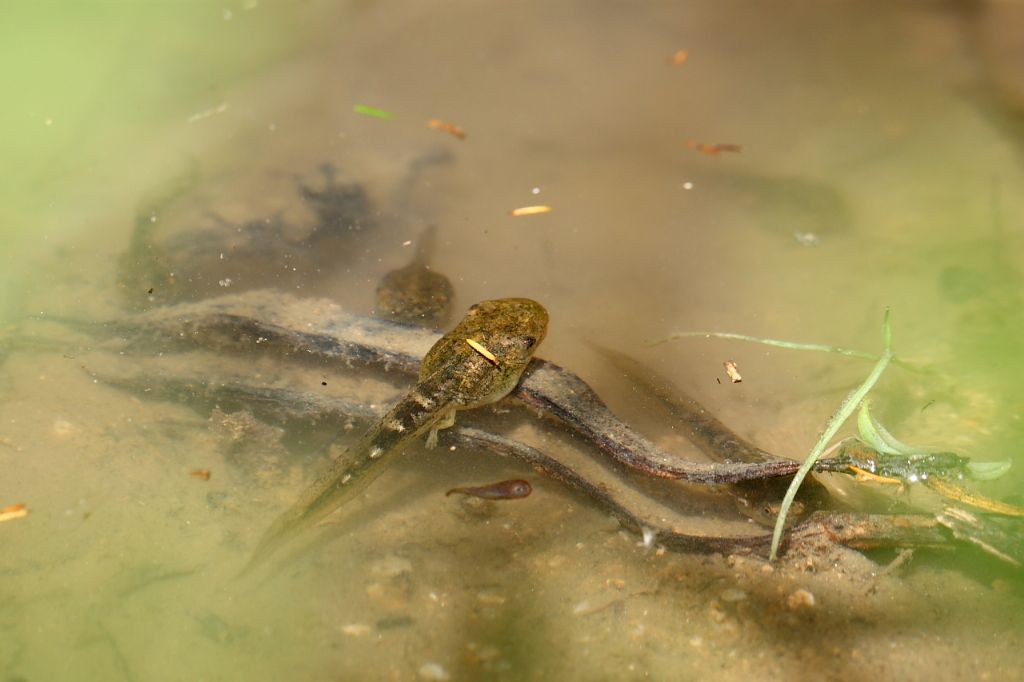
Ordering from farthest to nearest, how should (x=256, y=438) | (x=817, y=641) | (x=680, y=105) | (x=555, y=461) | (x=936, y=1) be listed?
(x=936, y=1)
(x=680, y=105)
(x=256, y=438)
(x=555, y=461)
(x=817, y=641)

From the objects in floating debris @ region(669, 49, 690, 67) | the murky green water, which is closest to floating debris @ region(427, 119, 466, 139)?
the murky green water

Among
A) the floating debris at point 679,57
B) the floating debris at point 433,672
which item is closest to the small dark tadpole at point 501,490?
the floating debris at point 433,672

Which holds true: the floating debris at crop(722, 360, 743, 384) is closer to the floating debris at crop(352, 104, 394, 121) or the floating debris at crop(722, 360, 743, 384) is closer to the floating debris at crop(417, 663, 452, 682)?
A: the floating debris at crop(417, 663, 452, 682)

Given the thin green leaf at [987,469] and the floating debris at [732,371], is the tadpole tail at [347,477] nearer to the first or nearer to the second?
the floating debris at [732,371]

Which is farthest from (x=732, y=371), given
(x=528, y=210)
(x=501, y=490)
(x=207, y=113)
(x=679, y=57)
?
(x=207, y=113)

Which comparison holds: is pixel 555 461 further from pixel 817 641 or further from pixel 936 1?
pixel 936 1

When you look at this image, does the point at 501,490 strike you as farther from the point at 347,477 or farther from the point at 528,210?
the point at 528,210

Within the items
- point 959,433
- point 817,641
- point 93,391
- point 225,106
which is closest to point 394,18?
point 225,106
